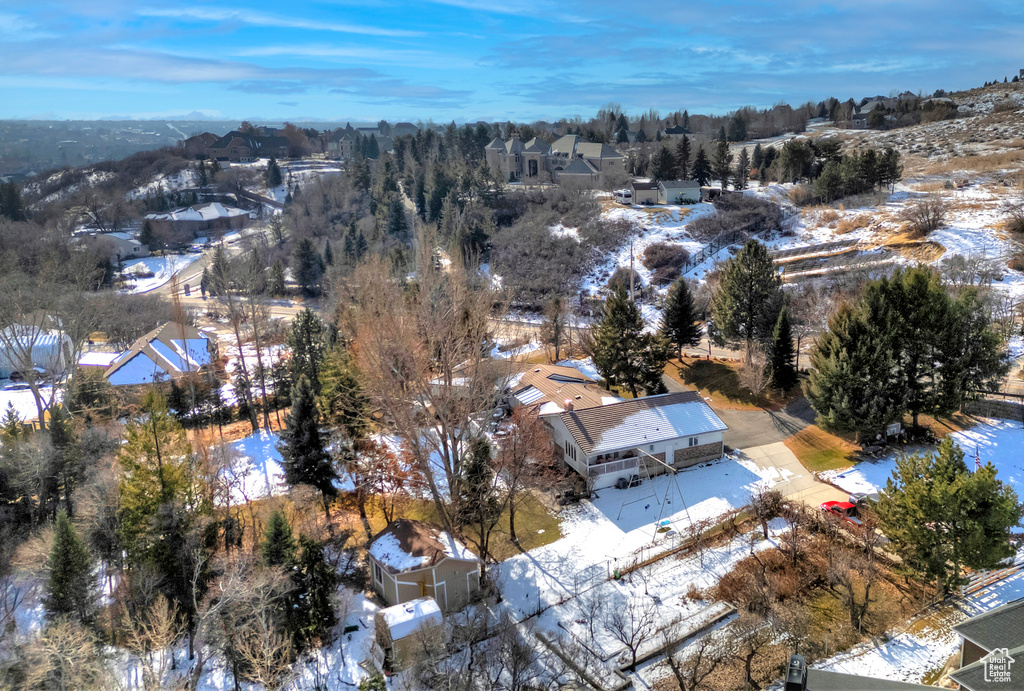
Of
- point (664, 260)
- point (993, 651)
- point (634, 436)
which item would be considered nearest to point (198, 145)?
point (664, 260)

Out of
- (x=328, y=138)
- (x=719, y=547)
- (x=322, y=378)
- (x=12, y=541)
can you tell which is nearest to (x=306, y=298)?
(x=322, y=378)

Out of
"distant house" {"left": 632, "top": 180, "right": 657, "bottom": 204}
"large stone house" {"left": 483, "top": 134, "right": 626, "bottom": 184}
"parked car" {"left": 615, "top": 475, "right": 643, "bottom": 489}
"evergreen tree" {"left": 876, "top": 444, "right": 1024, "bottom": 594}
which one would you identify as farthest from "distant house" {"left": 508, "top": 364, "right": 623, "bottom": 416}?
"large stone house" {"left": 483, "top": 134, "right": 626, "bottom": 184}

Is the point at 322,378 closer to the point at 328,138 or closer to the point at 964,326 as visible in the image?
the point at 964,326

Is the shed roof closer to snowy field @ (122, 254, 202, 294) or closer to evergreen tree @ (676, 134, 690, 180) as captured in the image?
snowy field @ (122, 254, 202, 294)

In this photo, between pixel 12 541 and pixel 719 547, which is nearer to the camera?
pixel 719 547

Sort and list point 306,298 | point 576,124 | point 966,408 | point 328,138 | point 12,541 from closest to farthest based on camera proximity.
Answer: point 12,541, point 966,408, point 306,298, point 576,124, point 328,138
